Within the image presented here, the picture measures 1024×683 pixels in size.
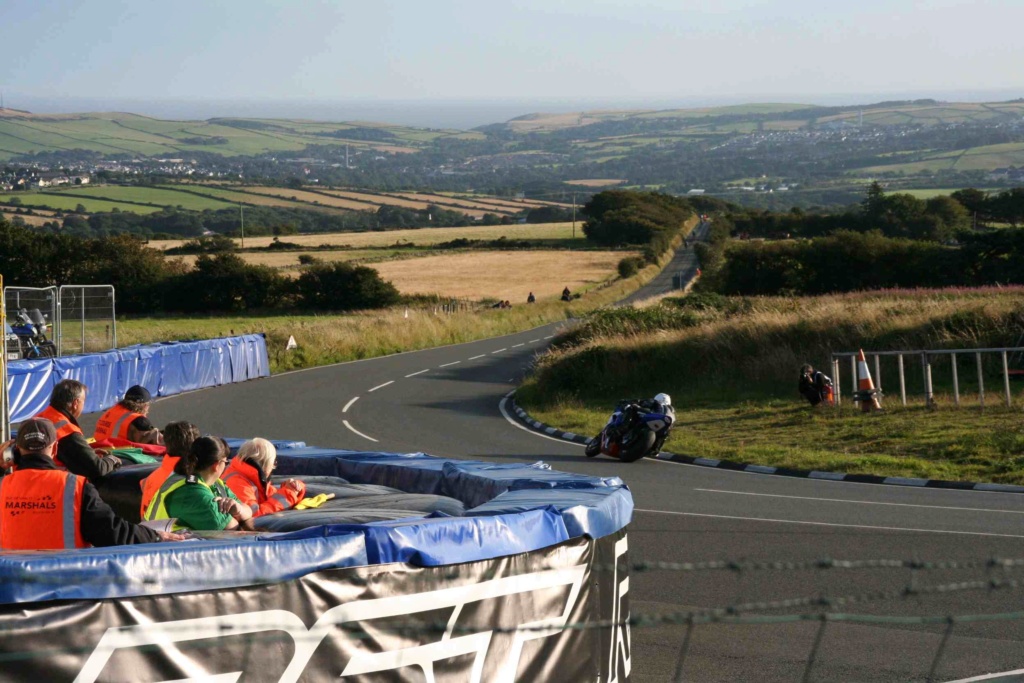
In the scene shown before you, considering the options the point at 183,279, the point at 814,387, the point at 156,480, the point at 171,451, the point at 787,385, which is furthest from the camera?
the point at 183,279

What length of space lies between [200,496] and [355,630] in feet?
7.40

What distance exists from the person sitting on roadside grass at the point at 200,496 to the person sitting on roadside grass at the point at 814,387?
17481 millimetres

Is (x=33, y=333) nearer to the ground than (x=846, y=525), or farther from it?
nearer to the ground

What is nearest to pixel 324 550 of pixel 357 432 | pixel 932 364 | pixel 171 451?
pixel 171 451

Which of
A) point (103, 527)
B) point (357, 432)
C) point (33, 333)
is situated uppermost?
point (103, 527)

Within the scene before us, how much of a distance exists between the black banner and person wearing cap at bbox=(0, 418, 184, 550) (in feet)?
4.03

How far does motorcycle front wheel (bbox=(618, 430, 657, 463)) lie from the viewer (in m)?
18.8

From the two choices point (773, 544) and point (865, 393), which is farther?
point (865, 393)

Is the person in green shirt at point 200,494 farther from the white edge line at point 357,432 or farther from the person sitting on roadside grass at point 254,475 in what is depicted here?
the white edge line at point 357,432

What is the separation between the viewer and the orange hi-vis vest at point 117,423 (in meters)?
12.8

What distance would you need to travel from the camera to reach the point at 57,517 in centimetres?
656

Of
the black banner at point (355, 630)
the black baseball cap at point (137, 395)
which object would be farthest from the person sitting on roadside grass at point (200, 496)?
the black baseball cap at point (137, 395)

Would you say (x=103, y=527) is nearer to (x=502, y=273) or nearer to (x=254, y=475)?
(x=254, y=475)

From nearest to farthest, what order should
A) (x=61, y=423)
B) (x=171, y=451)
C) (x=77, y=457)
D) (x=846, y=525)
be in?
(x=171, y=451)
(x=77, y=457)
(x=61, y=423)
(x=846, y=525)
